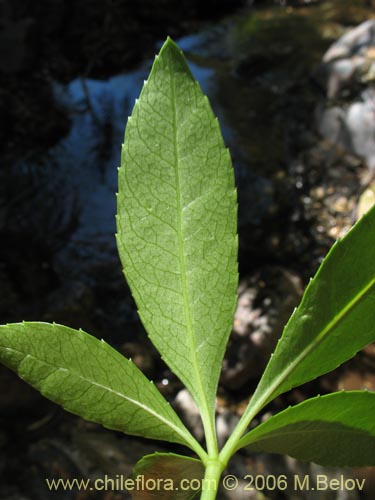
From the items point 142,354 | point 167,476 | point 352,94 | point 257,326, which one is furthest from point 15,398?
point 352,94

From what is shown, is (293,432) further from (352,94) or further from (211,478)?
(352,94)

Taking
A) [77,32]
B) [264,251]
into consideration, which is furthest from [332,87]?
[77,32]

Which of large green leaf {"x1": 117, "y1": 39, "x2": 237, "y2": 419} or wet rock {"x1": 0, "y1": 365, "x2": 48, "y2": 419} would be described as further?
wet rock {"x1": 0, "y1": 365, "x2": 48, "y2": 419}

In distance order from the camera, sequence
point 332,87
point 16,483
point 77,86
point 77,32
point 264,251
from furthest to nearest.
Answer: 1. point 77,32
2. point 77,86
3. point 332,87
4. point 264,251
5. point 16,483

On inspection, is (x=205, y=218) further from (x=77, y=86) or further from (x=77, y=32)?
(x=77, y=32)

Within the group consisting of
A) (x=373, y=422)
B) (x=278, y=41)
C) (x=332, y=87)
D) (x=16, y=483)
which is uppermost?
(x=278, y=41)

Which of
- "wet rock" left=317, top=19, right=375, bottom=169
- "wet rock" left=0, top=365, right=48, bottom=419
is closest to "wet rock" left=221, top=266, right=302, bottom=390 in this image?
"wet rock" left=0, top=365, right=48, bottom=419

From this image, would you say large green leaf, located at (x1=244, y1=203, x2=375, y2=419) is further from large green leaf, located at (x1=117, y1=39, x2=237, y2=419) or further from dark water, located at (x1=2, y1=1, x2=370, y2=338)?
dark water, located at (x1=2, y1=1, x2=370, y2=338)
